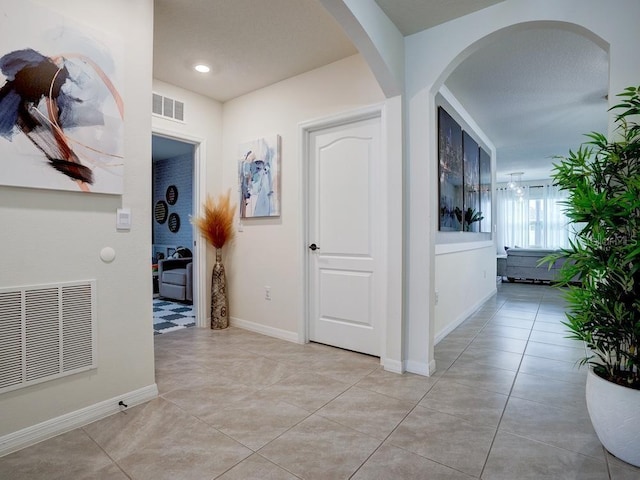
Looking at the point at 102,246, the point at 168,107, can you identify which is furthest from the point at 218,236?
the point at 102,246

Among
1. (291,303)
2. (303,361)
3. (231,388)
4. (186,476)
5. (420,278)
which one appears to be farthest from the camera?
(291,303)

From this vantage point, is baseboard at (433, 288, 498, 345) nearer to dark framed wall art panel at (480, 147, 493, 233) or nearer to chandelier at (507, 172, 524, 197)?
dark framed wall art panel at (480, 147, 493, 233)

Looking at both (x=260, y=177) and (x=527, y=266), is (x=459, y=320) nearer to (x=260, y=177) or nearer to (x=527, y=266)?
(x=260, y=177)

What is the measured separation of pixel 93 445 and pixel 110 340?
0.53 m

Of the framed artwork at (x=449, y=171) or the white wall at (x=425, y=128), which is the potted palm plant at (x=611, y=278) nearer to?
the white wall at (x=425, y=128)

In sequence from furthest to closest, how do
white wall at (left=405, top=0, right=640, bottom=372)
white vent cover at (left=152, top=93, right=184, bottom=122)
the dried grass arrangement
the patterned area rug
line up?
the patterned area rug < the dried grass arrangement < white vent cover at (left=152, top=93, right=184, bottom=122) < white wall at (left=405, top=0, right=640, bottom=372)

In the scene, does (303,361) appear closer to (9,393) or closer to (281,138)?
(9,393)

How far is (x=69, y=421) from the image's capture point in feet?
5.95

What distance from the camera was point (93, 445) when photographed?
5.54 ft

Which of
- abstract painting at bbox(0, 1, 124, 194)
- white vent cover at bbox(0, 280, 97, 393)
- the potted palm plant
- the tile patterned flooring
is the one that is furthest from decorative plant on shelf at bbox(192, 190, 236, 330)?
the potted palm plant

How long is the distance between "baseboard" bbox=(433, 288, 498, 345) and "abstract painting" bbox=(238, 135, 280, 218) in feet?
6.63

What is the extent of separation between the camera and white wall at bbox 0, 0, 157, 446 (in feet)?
5.51

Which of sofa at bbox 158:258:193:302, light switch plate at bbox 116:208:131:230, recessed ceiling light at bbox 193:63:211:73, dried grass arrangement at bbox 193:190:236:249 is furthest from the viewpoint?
sofa at bbox 158:258:193:302

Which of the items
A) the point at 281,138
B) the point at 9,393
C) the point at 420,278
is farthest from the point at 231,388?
the point at 281,138
